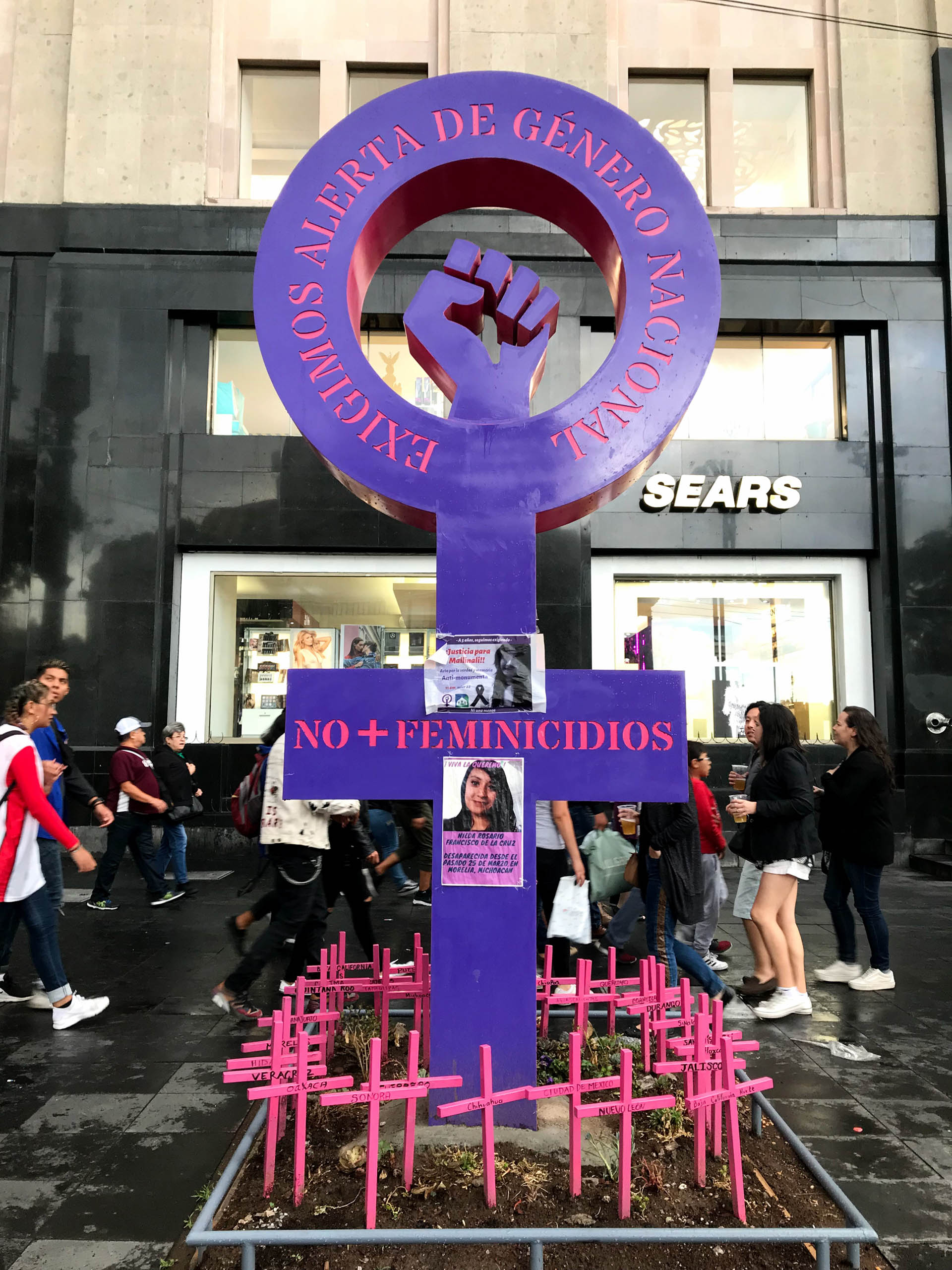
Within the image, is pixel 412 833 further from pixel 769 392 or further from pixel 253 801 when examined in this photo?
pixel 769 392


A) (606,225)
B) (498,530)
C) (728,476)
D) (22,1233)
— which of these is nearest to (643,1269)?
(22,1233)

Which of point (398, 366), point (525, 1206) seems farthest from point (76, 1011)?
point (398, 366)

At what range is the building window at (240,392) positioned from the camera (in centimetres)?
1328

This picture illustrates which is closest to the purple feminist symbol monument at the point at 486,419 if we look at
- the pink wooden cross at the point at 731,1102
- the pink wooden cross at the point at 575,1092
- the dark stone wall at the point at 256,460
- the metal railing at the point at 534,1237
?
the pink wooden cross at the point at 575,1092

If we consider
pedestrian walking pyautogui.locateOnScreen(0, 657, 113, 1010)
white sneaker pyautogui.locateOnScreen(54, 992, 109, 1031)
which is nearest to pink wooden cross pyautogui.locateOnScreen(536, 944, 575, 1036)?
white sneaker pyautogui.locateOnScreen(54, 992, 109, 1031)

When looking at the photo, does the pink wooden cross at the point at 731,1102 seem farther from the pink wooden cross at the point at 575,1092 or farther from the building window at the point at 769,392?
the building window at the point at 769,392

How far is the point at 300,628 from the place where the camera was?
13242 mm

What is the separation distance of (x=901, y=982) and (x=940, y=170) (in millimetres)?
12371

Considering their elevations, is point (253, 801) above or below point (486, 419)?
below

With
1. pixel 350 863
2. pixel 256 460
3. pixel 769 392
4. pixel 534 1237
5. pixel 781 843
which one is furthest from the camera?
pixel 769 392

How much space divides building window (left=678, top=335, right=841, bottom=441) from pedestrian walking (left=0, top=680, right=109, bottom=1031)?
433 inches

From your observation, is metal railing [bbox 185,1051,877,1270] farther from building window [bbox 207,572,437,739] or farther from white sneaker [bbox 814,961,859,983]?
building window [bbox 207,572,437,739]

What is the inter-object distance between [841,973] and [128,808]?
6.43 metres

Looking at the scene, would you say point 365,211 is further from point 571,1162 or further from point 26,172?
point 26,172
